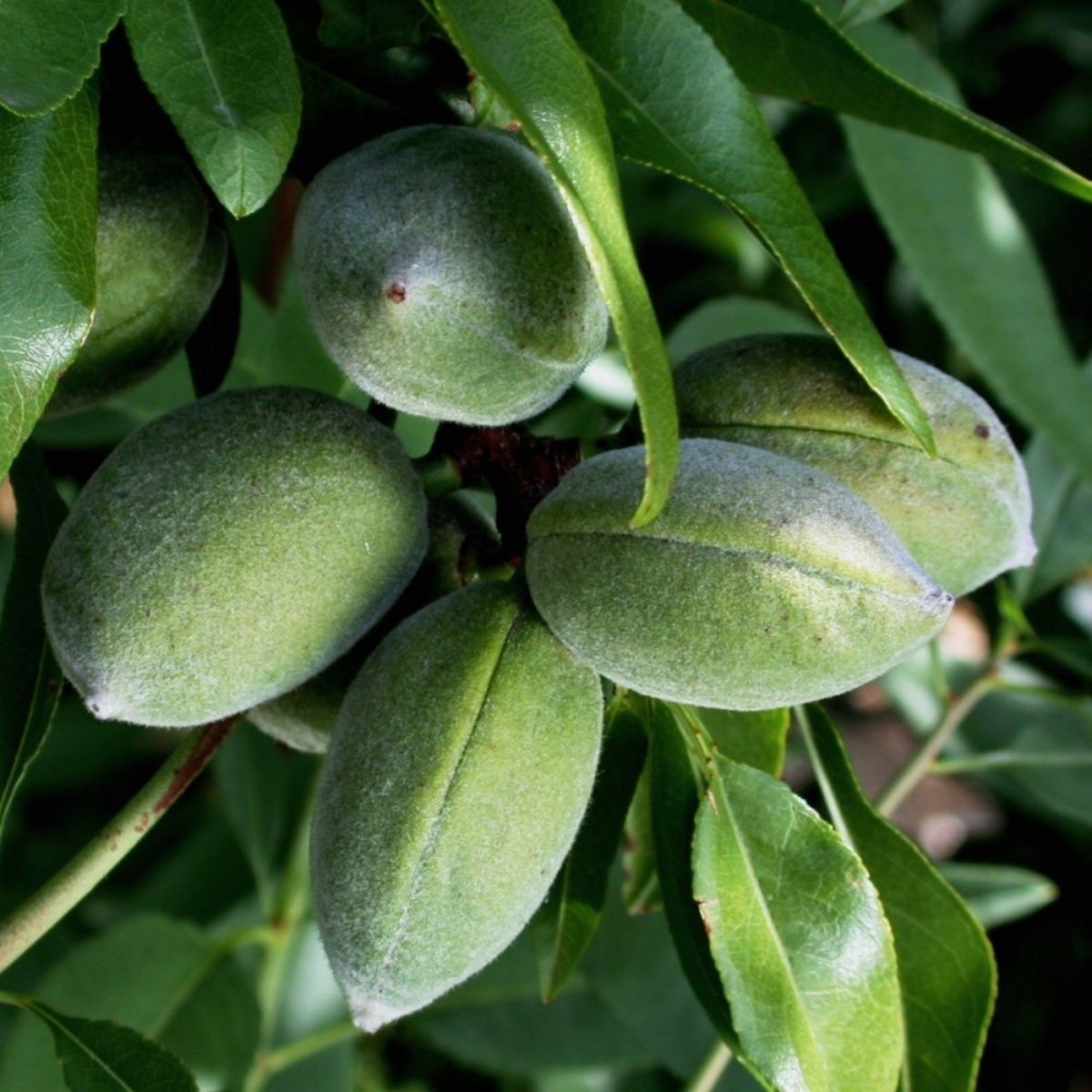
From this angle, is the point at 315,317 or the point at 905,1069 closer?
the point at 315,317

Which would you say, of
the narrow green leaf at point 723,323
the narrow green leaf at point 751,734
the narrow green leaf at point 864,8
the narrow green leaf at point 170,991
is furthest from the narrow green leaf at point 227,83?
the narrow green leaf at point 170,991

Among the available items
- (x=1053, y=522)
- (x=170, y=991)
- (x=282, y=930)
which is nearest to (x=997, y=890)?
(x=1053, y=522)

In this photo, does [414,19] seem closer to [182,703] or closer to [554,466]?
A: [554,466]

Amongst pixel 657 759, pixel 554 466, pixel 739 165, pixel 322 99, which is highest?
pixel 739 165

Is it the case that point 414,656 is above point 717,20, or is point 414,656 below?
below

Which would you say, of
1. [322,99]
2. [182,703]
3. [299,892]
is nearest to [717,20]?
[322,99]

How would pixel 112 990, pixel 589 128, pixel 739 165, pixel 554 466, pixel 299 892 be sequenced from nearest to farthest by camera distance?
pixel 589 128, pixel 739 165, pixel 554 466, pixel 112 990, pixel 299 892

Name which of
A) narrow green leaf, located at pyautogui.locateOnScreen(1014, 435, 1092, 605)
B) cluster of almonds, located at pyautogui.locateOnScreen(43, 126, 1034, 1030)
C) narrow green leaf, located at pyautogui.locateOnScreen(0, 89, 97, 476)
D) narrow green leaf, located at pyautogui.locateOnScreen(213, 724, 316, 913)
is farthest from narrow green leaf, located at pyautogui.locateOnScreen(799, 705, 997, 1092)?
narrow green leaf, located at pyautogui.locateOnScreen(213, 724, 316, 913)
